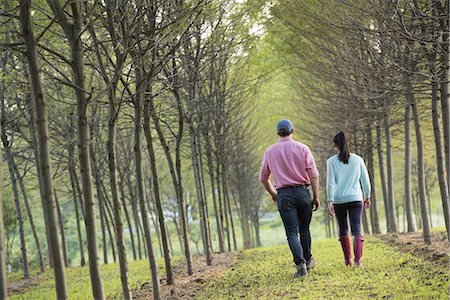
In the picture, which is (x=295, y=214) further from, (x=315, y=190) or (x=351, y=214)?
(x=351, y=214)

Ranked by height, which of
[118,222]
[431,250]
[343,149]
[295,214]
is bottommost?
[431,250]

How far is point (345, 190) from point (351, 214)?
1.12ft

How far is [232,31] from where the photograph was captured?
1330 centimetres

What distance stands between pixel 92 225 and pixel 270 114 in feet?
76.0

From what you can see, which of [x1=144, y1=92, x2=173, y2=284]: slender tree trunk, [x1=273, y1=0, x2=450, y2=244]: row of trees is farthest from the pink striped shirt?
[x1=144, y1=92, x2=173, y2=284]: slender tree trunk

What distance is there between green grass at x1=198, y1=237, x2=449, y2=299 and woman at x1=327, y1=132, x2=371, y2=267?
1.61 ft

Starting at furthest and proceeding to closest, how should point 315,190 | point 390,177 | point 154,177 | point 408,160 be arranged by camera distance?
point 390,177 → point 408,160 → point 154,177 → point 315,190

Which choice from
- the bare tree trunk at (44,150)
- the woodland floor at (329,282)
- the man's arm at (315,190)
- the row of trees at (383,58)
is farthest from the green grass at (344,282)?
the row of trees at (383,58)

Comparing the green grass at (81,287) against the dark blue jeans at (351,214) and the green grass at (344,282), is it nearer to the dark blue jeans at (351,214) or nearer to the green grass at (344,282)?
the green grass at (344,282)

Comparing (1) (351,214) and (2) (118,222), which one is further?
(1) (351,214)

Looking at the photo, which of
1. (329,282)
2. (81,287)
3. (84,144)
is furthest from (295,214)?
(81,287)

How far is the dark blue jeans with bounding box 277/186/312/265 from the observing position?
8312mm

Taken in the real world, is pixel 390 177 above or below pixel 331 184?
below

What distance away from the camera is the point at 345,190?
8.80m
